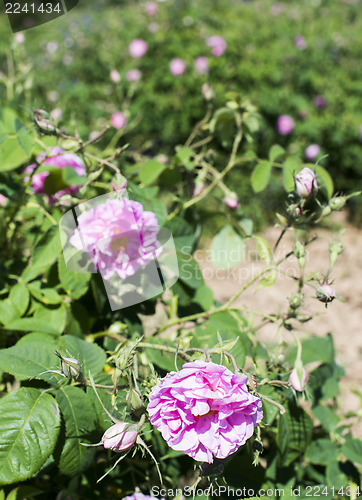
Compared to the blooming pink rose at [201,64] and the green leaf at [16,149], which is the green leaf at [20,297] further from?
the blooming pink rose at [201,64]

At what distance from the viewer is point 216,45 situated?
10.8 feet

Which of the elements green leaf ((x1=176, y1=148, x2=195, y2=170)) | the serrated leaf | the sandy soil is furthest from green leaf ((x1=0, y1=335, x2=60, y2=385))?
the sandy soil

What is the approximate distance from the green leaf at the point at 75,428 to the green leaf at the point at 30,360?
33mm

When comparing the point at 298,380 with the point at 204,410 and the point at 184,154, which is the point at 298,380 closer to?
the point at 204,410

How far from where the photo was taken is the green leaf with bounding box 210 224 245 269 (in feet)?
3.25

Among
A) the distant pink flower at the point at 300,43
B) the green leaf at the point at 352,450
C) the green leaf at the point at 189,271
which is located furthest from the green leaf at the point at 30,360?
the distant pink flower at the point at 300,43

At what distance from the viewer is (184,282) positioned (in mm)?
895

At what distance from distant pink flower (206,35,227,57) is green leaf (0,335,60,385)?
9.75 feet

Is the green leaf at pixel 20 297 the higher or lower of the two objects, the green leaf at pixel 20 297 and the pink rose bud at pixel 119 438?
the lower

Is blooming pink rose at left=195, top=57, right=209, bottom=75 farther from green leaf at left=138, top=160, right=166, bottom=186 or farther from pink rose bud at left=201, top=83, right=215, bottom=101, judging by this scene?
green leaf at left=138, top=160, right=166, bottom=186

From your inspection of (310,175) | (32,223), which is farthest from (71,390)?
(32,223)

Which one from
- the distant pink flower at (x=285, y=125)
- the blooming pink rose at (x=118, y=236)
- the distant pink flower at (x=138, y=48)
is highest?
the blooming pink rose at (x=118, y=236)

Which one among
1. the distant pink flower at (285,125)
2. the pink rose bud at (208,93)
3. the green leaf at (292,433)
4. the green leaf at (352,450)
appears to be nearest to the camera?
the green leaf at (292,433)

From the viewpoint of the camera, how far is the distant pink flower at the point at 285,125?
3.12 m
